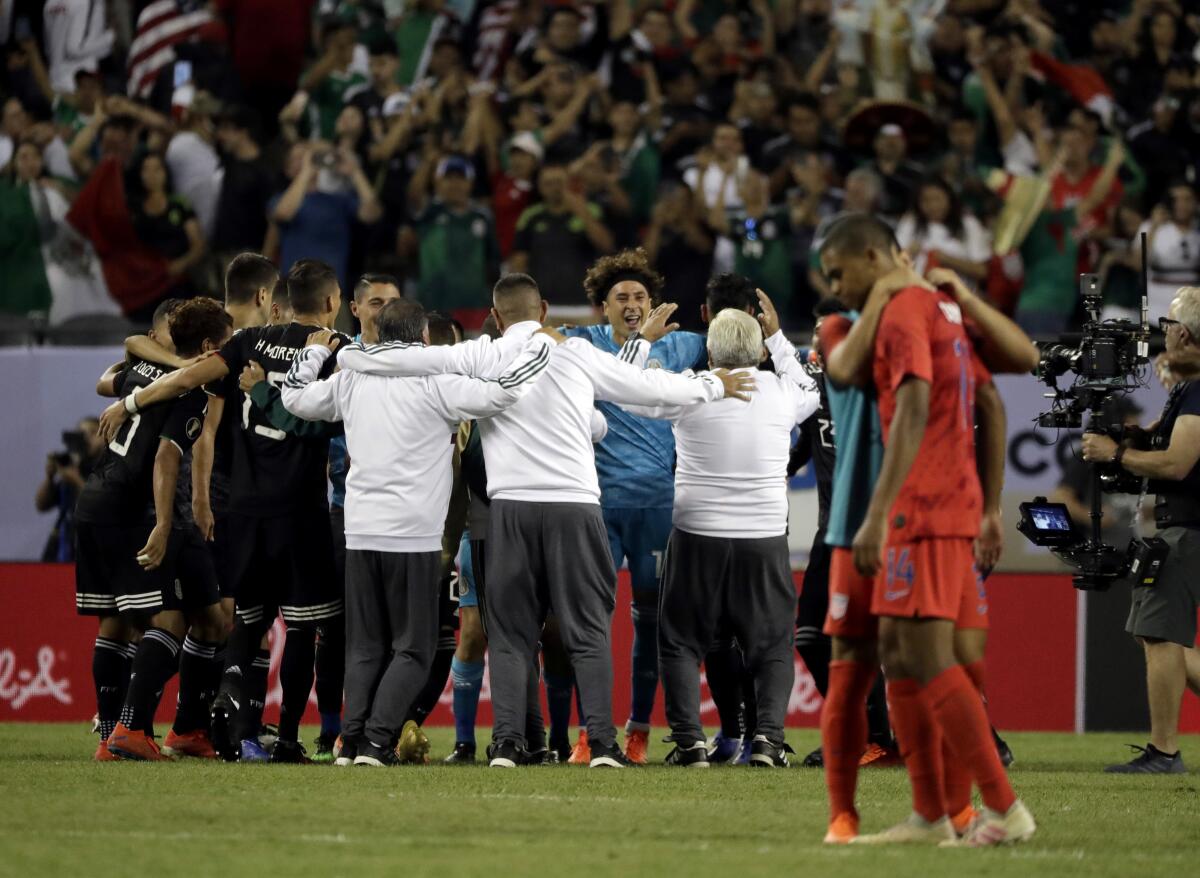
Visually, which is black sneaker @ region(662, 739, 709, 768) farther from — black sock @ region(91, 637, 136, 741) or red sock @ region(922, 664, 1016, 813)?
red sock @ region(922, 664, 1016, 813)

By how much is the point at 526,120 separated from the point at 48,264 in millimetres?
4376

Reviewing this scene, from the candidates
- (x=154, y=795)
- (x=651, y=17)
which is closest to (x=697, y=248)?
(x=651, y=17)

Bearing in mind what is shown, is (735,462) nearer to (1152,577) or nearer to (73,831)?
(1152,577)

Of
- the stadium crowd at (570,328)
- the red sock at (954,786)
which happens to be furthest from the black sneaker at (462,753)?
the red sock at (954,786)

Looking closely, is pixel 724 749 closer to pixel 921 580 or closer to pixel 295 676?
pixel 295 676

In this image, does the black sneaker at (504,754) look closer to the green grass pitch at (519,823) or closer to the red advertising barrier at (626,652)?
the green grass pitch at (519,823)

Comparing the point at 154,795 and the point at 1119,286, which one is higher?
the point at 1119,286

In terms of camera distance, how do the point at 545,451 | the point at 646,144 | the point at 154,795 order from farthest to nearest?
the point at 646,144, the point at 545,451, the point at 154,795

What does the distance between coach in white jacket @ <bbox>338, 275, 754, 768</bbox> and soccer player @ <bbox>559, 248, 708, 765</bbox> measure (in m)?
0.73

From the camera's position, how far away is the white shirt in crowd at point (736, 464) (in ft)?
32.4

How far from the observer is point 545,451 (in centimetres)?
939

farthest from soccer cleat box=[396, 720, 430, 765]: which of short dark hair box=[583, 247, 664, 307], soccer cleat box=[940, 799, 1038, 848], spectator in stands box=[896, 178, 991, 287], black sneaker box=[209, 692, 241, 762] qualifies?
spectator in stands box=[896, 178, 991, 287]

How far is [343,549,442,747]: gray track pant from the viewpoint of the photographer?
9.32 metres

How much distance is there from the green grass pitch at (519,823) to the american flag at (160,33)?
9.68 m
